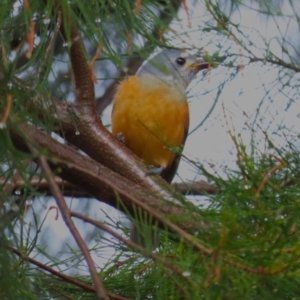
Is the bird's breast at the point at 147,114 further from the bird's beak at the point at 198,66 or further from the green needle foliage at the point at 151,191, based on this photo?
the green needle foliage at the point at 151,191

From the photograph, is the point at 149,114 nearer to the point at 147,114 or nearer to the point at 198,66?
the point at 147,114

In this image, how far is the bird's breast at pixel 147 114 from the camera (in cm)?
330

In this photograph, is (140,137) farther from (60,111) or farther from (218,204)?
(218,204)

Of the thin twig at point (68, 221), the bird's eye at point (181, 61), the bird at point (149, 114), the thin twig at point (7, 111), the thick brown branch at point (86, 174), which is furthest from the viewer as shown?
the bird's eye at point (181, 61)

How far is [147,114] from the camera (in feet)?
10.8

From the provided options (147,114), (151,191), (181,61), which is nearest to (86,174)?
(151,191)

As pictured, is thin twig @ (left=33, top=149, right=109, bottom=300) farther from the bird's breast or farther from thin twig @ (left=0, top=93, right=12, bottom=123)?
the bird's breast

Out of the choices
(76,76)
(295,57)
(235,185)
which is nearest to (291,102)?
(295,57)

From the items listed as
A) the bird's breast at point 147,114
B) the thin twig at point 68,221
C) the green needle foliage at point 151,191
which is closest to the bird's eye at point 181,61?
the bird's breast at point 147,114

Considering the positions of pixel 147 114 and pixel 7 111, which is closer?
pixel 7 111

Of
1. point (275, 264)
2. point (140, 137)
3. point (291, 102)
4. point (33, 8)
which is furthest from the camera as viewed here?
point (140, 137)

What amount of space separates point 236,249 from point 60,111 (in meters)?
1.01

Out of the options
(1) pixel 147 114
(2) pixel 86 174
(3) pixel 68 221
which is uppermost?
(1) pixel 147 114

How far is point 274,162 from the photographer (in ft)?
5.83
